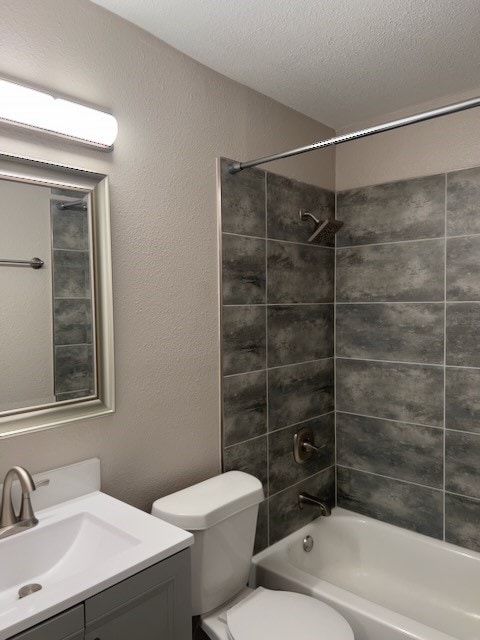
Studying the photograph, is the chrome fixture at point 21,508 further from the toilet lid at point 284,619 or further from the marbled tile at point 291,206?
the marbled tile at point 291,206

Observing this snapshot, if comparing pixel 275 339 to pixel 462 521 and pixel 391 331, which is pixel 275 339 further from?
pixel 462 521

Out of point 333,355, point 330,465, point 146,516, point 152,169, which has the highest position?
point 152,169

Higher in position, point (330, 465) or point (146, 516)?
point (146, 516)

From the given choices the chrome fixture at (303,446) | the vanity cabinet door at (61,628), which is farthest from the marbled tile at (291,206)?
the vanity cabinet door at (61,628)

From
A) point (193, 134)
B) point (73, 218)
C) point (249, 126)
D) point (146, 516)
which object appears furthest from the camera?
point (249, 126)

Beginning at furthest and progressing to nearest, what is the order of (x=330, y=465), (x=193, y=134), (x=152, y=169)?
(x=330, y=465) → (x=193, y=134) → (x=152, y=169)

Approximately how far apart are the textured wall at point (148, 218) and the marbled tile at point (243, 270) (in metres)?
0.07

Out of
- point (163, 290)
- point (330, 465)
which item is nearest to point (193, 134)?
point (163, 290)

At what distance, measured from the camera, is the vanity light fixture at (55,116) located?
1354mm

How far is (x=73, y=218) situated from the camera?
5.13ft

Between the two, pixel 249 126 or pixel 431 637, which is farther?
pixel 249 126

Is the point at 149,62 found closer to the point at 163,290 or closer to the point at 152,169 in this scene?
the point at 152,169

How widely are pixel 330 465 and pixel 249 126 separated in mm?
1864

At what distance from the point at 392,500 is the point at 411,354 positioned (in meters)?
0.79
